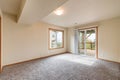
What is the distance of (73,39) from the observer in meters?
6.03

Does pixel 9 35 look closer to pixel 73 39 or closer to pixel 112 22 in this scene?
pixel 73 39

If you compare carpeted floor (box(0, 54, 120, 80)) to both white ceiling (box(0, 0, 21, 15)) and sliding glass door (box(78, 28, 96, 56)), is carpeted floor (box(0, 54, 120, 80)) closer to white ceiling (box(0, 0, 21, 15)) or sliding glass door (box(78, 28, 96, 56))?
sliding glass door (box(78, 28, 96, 56))

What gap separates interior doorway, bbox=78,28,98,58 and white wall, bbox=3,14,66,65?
259 cm

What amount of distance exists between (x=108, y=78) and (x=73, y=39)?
13.1ft

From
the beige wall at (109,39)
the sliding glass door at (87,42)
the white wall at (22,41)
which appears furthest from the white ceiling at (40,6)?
the sliding glass door at (87,42)

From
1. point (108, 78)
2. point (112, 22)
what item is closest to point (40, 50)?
point (108, 78)

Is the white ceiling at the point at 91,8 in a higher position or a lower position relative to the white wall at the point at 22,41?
higher

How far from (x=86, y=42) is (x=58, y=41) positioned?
215 cm

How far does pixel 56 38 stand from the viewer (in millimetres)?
5719

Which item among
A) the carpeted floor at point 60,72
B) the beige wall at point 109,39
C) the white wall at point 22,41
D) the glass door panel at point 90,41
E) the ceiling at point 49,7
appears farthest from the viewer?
the glass door panel at point 90,41

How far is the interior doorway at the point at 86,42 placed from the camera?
17.0 ft

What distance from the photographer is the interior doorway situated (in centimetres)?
517

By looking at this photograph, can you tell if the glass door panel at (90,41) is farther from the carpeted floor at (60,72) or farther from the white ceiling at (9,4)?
the white ceiling at (9,4)

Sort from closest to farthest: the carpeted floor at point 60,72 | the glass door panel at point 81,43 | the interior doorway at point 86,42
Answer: the carpeted floor at point 60,72 → the interior doorway at point 86,42 → the glass door panel at point 81,43
